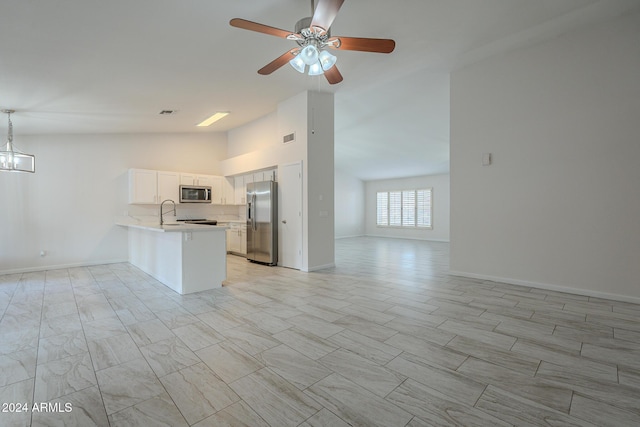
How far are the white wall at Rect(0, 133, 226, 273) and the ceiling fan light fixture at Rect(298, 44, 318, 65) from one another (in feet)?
18.4

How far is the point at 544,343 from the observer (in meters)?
2.43

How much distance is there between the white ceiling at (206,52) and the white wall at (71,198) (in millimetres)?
559

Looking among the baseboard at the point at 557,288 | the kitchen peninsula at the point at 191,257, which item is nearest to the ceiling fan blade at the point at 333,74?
the kitchen peninsula at the point at 191,257

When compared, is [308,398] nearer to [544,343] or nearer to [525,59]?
[544,343]

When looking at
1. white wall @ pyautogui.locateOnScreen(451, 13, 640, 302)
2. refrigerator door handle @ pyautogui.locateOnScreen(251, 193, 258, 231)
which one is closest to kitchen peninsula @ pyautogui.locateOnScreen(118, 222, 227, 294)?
refrigerator door handle @ pyautogui.locateOnScreen(251, 193, 258, 231)

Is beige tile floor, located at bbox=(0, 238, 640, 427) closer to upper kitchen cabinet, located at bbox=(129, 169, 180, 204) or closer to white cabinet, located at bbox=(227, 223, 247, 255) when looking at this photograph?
upper kitchen cabinet, located at bbox=(129, 169, 180, 204)

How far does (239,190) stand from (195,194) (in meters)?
1.11

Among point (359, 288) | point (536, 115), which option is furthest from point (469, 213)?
point (359, 288)

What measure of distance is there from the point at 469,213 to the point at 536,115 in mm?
1642

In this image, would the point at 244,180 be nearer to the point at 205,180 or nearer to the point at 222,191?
the point at 222,191

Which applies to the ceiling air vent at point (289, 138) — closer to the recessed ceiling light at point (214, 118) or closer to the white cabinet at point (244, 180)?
the white cabinet at point (244, 180)

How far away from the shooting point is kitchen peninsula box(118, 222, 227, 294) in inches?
154

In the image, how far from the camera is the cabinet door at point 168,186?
21.8 feet

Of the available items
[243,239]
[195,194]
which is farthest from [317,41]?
[195,194]
